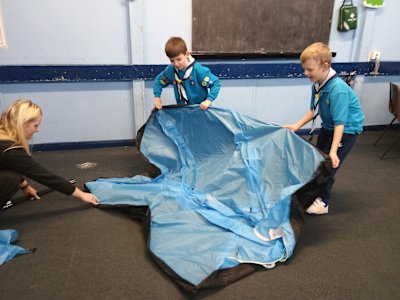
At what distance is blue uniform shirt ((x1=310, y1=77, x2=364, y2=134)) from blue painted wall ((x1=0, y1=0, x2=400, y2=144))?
140 cm

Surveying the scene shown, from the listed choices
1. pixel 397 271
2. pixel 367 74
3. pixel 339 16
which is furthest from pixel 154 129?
pixel 367 74

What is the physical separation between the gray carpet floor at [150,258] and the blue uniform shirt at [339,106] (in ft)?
1.92

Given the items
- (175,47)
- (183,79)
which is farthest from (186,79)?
(175,47)

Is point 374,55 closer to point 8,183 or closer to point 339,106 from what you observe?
point 339,106

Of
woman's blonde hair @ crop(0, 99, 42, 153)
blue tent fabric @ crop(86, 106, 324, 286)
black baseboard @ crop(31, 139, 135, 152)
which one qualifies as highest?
woman's blonde hair @ crop(0, 99, 42, 153)

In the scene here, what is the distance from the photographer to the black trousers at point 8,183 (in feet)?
5.43

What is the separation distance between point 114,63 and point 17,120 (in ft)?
4.84

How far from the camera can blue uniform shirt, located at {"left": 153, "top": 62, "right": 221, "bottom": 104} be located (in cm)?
220

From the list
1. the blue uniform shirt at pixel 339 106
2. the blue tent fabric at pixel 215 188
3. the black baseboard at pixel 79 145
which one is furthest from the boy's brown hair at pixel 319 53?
the black baseboard at pixel 79 145

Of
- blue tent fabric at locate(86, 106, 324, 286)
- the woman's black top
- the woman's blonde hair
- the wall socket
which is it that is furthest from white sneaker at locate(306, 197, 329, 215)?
the wall socket

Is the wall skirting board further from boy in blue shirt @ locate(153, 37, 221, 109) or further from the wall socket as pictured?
boy in blue shirt @ locate(153, 37, 221, 109)

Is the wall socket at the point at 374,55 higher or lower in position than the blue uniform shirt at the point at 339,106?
higher

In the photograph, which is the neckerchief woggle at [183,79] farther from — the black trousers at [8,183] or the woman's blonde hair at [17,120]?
the black trousers at [8,183]

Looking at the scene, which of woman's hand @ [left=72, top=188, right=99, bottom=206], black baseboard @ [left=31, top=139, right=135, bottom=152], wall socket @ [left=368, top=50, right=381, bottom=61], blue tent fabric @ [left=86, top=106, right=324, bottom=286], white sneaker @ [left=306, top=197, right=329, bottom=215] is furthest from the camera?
wall socket @ [left=368, top=50, right=381, bottom=61]
